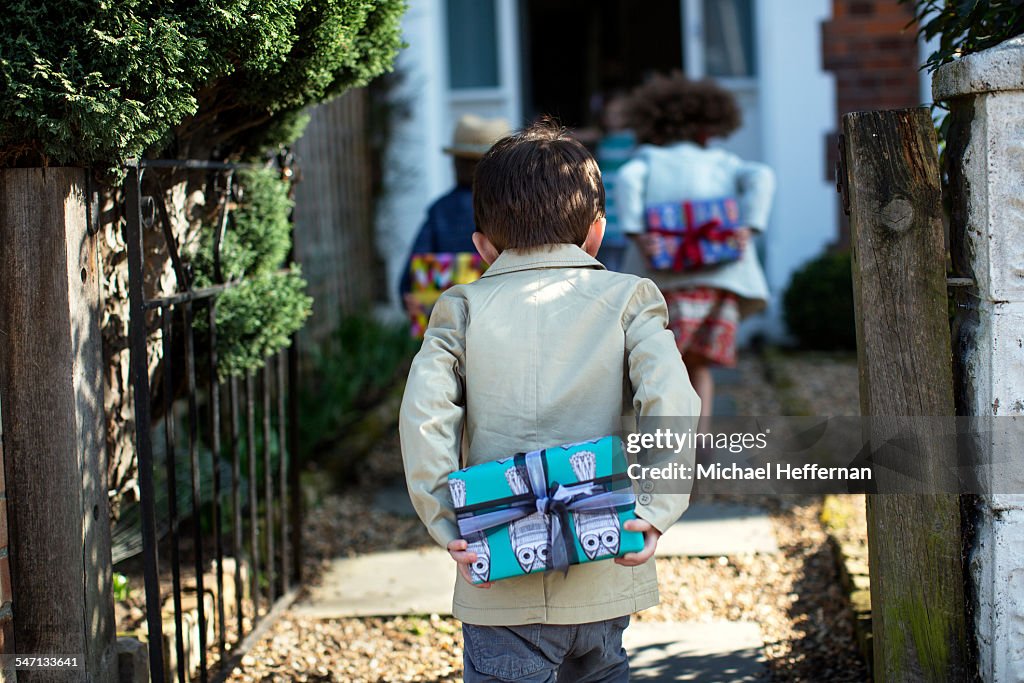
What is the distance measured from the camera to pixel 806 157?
7.37 meters

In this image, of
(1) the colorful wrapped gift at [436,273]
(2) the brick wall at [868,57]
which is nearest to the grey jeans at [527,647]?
(1) the colorful wrapped gift at [436,273]

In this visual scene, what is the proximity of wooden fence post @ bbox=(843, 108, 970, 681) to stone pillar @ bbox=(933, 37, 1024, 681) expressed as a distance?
6 centimetres

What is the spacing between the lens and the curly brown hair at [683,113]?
4.73 m

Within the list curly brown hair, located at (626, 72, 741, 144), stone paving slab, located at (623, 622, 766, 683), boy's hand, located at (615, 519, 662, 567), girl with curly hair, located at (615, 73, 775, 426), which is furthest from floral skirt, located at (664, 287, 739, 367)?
boy's hand, located at (615, 519, 662, 567)

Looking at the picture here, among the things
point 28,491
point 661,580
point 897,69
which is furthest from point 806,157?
point 28,491

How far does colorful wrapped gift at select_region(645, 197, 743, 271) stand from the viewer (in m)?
4.38

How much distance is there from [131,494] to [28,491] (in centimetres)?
60

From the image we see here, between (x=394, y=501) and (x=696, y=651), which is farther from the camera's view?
(x=394, y=501)

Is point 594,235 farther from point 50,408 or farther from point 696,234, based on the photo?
point 696,234

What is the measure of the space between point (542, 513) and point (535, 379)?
259 millimetres

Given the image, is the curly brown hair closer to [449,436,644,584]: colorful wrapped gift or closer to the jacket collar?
the jacket collar

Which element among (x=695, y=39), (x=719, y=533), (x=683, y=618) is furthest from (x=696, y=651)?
(x=695, y=39)

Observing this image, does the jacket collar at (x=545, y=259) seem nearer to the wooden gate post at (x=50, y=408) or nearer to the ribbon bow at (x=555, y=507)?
the ribbon bow at (x=555, y=507)

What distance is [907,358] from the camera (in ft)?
7.28
